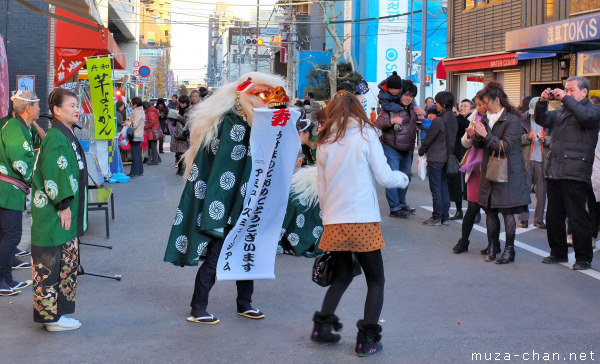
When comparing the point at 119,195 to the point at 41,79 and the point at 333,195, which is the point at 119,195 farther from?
the point at 333,195

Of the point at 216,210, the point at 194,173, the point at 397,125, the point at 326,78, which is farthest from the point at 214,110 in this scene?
the point at 326,78

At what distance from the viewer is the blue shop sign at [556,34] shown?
15.7 metres

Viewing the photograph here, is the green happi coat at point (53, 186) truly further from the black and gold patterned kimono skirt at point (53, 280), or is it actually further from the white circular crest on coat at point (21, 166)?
the white circular crest on coat at point (21, 166)

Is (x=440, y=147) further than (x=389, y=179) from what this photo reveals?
Yes

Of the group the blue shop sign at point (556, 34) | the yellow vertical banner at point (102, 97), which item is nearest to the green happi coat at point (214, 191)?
the yellow vertical banner at point (102, 97)

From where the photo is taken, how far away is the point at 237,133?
17.6 ft

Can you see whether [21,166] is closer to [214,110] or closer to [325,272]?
[214,110]

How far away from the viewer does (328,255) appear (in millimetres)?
5137

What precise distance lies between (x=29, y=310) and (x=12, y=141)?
4.73 ft

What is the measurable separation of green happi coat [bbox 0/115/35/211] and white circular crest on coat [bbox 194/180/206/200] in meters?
1.94

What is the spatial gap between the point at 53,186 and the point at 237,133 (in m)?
1.32

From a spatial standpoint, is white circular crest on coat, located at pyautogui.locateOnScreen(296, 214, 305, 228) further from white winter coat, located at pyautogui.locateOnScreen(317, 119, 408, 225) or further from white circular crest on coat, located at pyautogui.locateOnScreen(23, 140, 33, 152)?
white circular crest on coat, located at pyautogui.locateOnScreen(23, 140, 33, 152)

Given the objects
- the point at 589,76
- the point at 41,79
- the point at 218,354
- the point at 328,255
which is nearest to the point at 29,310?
the point at 218,354

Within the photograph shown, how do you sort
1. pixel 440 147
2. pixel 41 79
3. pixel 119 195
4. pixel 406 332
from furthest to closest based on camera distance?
pixel 41 79 → pixel 119 195 → pixel 440 147 → pixel 406 332
